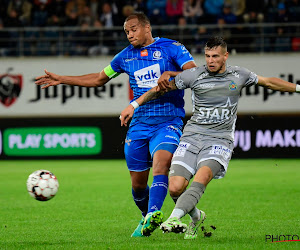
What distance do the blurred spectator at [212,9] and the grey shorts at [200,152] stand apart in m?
14.0

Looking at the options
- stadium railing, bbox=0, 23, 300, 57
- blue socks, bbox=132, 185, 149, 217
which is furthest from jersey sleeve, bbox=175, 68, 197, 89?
stadium railing, bbox=0, 23, 300, 57

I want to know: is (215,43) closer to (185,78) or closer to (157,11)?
(185,78)

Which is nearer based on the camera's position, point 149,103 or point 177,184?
point 177,184

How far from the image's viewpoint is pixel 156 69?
7680 mm

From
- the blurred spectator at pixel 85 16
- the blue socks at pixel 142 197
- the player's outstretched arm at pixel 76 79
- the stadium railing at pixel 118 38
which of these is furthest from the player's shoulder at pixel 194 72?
the blurred spectator at pixel 85 16

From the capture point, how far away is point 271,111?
2158 cm

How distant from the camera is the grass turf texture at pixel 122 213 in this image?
6863mm

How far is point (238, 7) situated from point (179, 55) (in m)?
13.8

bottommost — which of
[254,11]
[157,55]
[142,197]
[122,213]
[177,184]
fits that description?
[122,213]

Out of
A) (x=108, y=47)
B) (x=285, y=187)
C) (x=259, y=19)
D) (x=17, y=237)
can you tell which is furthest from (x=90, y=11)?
(x=17, y=237)

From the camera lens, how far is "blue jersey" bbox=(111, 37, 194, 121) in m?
7.63

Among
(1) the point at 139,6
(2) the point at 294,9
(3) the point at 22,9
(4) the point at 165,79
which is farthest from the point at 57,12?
(4) the point at 165,79

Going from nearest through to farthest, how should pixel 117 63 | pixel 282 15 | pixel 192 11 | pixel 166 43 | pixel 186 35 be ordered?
pixel 166 43
pixel 117 63
pixel 282 15
pixel 186 35
pixel 192 11

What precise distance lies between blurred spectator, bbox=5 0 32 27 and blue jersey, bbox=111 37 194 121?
1447 cm
